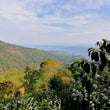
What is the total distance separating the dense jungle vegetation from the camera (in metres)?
1.79

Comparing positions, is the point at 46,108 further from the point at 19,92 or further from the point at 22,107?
the point at 19,92

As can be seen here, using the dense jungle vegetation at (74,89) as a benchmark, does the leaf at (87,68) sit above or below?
above

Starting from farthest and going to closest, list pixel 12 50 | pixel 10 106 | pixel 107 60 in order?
pixel 12 50 → pixel 10 106 → pixel 107 60

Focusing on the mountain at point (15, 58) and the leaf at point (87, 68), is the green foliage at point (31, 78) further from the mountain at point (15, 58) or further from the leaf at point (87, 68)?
the mountain at point (15, 58)

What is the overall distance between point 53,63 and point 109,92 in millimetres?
17893

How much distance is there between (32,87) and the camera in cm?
1425

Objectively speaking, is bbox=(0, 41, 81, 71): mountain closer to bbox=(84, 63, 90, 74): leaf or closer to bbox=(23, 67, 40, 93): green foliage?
bbox=(23, 67, 40, 93): green foliage

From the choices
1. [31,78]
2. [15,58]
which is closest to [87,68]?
[31,78]

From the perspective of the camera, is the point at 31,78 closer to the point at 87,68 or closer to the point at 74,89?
the point at 74,89

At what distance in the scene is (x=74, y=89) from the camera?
401 cm

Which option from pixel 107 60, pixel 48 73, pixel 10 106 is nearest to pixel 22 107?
pixel 10 106

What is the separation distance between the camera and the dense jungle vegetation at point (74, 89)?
1.79 metres

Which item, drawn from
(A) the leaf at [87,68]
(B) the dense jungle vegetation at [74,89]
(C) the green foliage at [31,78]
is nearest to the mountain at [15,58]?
(B) the dense jungle vegetation at [74,89]

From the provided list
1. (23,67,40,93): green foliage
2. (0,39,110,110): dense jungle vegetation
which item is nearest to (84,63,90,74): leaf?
(0,39,110,110): dense jungle vegetation
